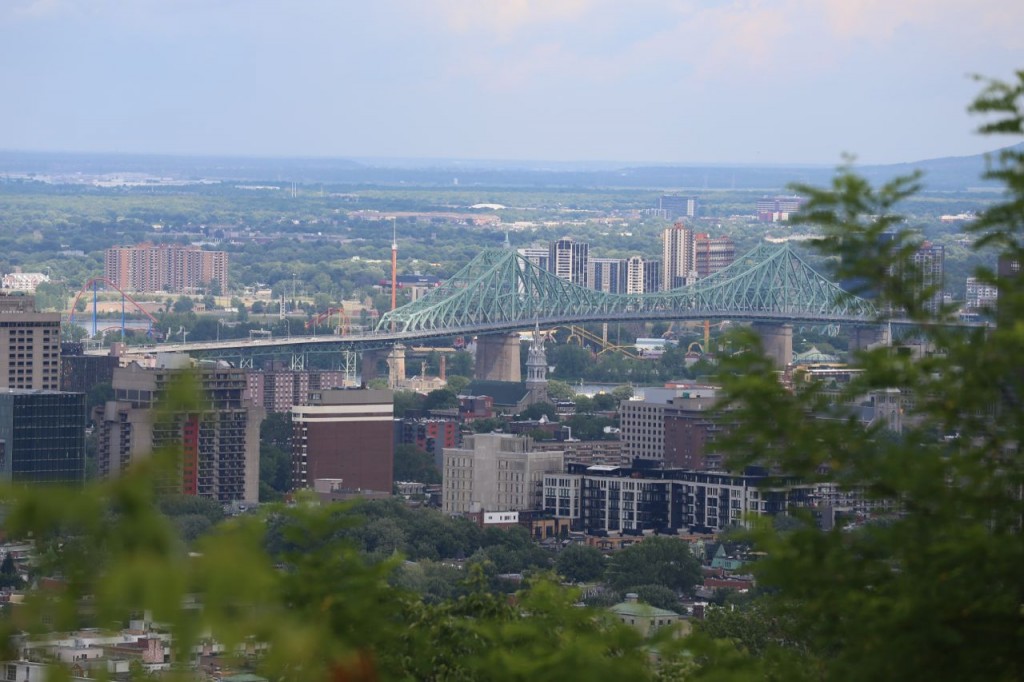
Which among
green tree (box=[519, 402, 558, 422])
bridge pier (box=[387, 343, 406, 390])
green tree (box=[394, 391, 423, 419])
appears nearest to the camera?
green tree (box=[394, 391, 423, 419])

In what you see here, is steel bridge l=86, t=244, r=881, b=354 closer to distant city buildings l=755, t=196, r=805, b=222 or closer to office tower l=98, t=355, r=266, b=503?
office tower l=98, t=355, r=266, b=503

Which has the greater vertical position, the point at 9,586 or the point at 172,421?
the point at 172,421

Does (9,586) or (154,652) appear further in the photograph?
(9,586)

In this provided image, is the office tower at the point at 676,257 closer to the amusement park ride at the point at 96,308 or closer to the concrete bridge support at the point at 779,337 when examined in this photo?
the amusement park ride at the point at 96,308

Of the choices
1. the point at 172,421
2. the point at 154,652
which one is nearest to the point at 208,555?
the point at 172,421

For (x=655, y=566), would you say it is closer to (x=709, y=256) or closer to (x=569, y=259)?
(x=709, y=256)

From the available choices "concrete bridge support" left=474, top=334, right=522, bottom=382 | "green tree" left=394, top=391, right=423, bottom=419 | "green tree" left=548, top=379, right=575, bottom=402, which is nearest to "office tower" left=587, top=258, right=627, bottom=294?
"concrete bridge support" left=474, top=334, right=522, bottom=382

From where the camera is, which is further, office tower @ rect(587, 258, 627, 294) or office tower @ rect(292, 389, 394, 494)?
office tower @ rect(587, 258, 627, 294)

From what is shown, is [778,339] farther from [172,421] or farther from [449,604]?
[172,421]
